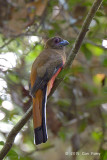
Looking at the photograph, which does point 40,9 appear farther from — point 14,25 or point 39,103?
point 39,103

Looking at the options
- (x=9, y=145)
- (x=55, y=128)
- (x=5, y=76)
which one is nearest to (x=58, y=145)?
(x=55, y=128)

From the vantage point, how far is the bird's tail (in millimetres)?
2341

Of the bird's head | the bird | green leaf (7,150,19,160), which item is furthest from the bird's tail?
the bird's head

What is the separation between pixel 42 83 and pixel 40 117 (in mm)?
375

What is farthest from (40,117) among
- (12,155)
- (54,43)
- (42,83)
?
(54,43)

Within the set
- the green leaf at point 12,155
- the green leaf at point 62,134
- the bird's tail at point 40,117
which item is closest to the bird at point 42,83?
the bird's tail at point 40,117

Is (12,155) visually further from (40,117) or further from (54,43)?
(54,43)

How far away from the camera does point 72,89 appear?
4410mm

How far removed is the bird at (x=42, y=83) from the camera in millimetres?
2412

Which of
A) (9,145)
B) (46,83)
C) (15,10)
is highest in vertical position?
(15,10)

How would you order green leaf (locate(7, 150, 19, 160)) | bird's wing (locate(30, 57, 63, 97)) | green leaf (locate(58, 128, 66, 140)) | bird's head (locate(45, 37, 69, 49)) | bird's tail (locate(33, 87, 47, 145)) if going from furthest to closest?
green leaf (locate(58, 128, 66, 140))
bird's head (locate(45, 37, 69, 49))
bird's wing (locate(30, 57, 63, 97))
bird's tail (locate(33, 87, 47, 145))
green leaf (locate(7, 150, 19, 160))

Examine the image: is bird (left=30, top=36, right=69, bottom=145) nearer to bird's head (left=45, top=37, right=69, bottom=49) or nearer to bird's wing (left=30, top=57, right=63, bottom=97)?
bird's wing (left=30, top=57, right=63, bottom=97)

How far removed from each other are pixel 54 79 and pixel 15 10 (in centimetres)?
190

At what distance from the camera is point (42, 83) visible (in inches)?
108
